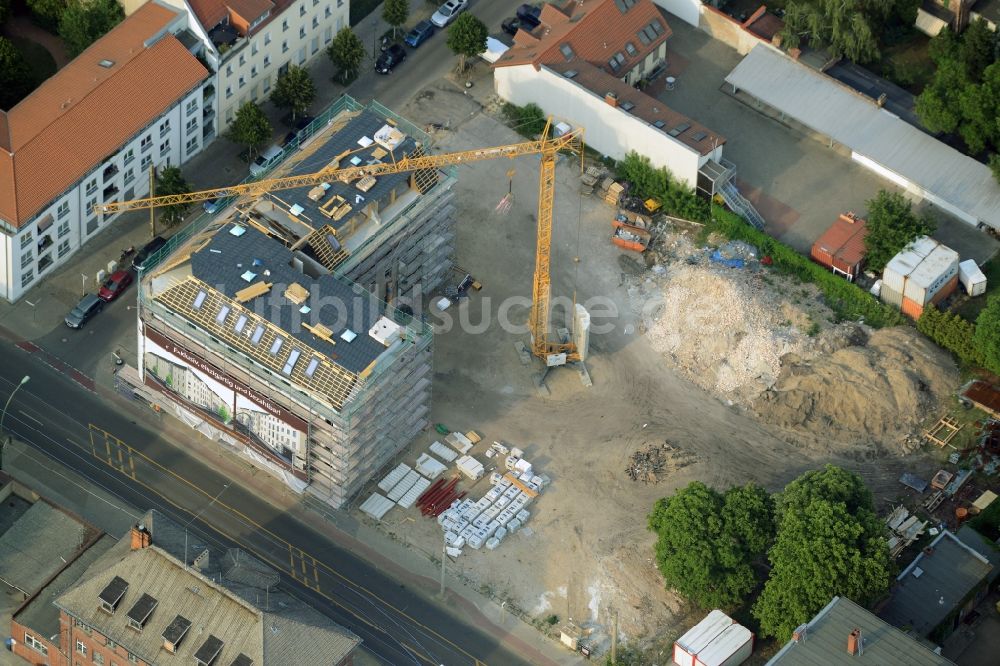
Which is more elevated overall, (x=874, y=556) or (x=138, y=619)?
(x=874, y=556)

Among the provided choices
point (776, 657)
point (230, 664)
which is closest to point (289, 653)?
point (230, 664)

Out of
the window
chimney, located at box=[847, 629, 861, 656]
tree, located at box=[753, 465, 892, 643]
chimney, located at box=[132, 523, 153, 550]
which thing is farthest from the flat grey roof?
the window

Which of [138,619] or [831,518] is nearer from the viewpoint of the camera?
[138,619]

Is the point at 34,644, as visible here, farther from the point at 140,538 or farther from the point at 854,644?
the point at 854,644

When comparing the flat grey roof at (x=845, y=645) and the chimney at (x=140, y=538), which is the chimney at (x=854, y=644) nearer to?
the flat grey roof at (x=845, y=645)

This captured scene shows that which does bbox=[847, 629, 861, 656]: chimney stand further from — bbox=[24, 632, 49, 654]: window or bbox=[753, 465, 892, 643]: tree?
bbox=[24, 632, 49, 654]: window

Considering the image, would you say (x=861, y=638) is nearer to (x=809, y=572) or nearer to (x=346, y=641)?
(x=809, y=572)

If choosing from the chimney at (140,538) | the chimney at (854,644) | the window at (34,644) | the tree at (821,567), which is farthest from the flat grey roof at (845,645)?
the window at (34,644)

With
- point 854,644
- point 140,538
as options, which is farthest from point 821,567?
point 140,538
